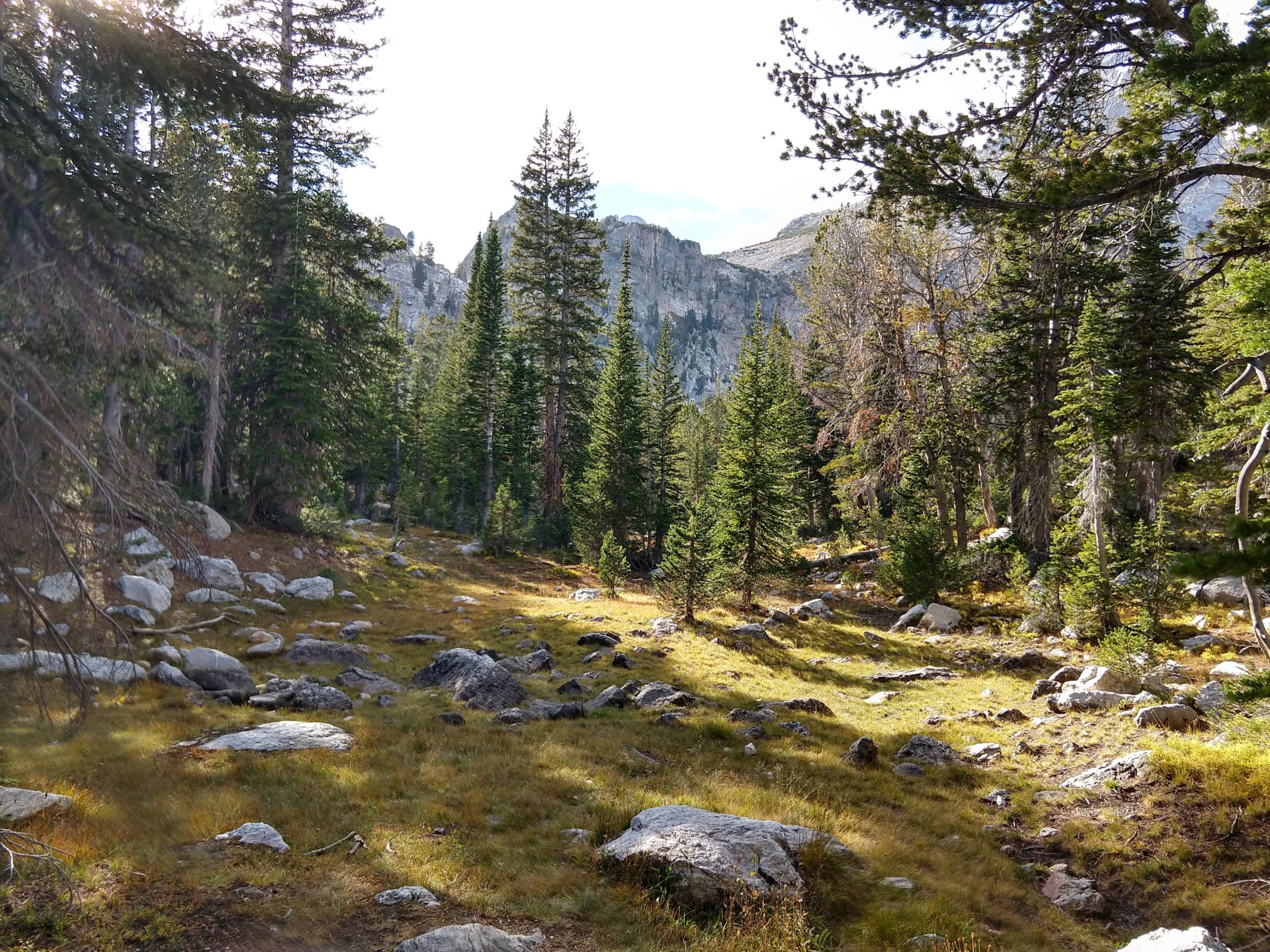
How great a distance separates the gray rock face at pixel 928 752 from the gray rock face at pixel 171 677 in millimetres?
12708

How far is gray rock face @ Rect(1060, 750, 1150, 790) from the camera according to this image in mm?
8633

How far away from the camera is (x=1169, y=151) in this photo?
693 centimetres

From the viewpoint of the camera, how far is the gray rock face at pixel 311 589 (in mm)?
19266

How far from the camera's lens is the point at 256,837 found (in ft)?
21.0

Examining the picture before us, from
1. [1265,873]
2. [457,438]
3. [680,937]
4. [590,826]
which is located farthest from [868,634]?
[457,438]

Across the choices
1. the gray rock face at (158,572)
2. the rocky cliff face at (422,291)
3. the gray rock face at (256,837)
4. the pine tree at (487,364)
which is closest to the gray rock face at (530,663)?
the gray rock face at (256,837)

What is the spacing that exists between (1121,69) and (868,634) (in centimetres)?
1504

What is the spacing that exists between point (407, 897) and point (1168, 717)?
11402mm

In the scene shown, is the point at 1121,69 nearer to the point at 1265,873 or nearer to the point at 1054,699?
the point at 1265,873

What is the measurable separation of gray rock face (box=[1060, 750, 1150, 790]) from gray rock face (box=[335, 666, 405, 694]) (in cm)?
1187

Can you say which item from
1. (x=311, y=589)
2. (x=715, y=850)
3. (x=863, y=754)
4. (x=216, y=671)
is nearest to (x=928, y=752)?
(x=863, y=754)

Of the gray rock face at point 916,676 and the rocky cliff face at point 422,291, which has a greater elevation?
the rocky cliff face at point 422,291

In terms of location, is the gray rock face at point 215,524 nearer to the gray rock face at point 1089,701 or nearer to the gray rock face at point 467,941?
the gray rock face at point 467,941

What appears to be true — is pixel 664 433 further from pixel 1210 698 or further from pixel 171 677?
pixel 1210 698
